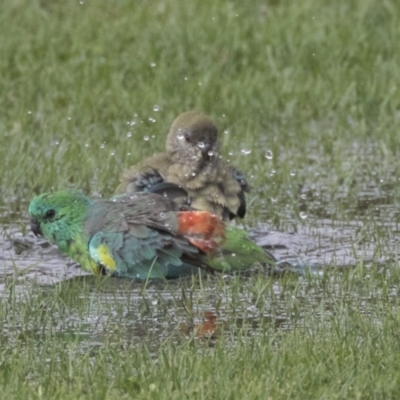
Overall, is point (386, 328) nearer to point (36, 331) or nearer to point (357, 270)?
point (357, 270)

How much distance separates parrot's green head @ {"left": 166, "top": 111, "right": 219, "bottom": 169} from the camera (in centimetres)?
766

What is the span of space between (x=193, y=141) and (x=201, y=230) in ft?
4.85

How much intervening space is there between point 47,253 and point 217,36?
4.87m

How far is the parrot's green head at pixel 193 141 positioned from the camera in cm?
766

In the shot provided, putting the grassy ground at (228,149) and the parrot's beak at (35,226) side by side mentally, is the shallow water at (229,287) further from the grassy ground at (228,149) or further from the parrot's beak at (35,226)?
the parrot's beak at (35,226)

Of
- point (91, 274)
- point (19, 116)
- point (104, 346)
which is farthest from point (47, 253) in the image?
point (19, 116)

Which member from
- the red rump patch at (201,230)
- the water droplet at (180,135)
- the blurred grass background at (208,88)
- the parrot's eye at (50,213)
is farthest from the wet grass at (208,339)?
the blurred grass background at (208,88)

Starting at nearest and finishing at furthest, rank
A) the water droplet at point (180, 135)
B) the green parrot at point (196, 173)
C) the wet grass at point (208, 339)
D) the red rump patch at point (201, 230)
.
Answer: the wet grass at point (208, 339)
the red rump patch at point (201, 230)
the green parrot at point (196, 173)
the water droplet at point (180, 135)

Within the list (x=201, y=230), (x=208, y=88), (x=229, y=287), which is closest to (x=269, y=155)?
(x=208, y=88)

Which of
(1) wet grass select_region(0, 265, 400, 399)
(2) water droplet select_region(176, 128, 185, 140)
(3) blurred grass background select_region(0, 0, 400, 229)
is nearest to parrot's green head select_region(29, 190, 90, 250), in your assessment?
(1) wet grass select_region(0, 265, 400, 399)

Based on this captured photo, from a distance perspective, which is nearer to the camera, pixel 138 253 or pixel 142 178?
pixel 138 253

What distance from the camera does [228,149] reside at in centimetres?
932

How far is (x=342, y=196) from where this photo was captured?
837 centimetres

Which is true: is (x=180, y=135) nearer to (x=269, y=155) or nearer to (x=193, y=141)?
(x=193, y=141)
